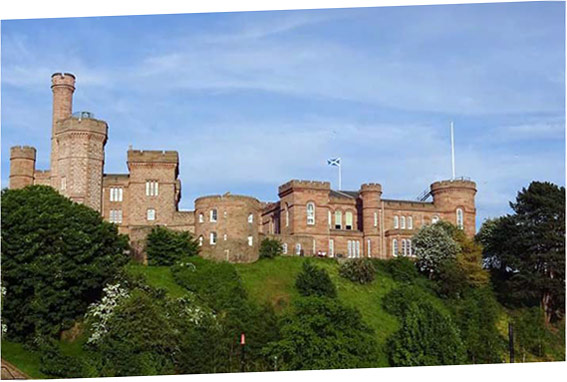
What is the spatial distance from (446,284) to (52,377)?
1166 inches

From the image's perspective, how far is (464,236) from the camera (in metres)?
66.5

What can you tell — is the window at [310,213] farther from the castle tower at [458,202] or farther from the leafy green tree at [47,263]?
the leafy green tree at [47,263]

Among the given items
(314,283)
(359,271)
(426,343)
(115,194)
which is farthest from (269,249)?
(426,343)

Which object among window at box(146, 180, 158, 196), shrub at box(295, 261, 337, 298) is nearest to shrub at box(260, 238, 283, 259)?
shrub at box(295, 261, 337, 298)

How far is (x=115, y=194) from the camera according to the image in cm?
7106

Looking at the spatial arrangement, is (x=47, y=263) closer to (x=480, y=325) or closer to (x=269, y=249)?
(x=269, y=249)

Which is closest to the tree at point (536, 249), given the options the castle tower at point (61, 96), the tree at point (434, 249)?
the tree at point (434, 249)

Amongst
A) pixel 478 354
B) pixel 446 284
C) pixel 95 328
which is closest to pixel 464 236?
pixel 446 284

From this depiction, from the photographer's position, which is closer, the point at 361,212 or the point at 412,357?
the point at 412,357

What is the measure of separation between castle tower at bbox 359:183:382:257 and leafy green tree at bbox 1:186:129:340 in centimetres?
2782

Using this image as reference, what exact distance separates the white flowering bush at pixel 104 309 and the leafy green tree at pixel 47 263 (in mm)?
857

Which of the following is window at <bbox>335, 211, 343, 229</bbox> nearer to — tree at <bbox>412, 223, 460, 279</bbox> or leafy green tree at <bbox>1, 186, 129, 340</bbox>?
tree at <bbox>412, 223, 460, 279</bbox>

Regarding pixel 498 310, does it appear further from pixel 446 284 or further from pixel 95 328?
pixel 95 328

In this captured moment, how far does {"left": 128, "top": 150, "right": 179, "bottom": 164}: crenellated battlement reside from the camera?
232 ft
